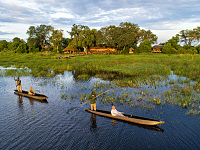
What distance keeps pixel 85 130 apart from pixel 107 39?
76.9 metres

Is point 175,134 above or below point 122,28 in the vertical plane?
below

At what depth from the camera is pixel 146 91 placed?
840 inches

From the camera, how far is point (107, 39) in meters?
85.4

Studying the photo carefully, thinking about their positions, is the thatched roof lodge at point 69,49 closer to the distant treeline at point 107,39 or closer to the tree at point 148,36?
the distant treeline at point 107,39

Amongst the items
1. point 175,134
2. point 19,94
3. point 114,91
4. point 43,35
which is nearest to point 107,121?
point 175,134

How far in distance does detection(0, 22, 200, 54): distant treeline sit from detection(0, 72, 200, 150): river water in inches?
2746

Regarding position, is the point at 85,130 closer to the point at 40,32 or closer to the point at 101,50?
the point at 101,50

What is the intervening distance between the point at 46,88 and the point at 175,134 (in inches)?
725

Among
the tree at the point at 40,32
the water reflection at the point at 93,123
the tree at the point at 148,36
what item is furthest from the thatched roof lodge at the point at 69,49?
the water reflection at the point at 93,123

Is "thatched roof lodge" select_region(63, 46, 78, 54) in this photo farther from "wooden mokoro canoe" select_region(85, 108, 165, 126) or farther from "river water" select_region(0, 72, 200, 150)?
"wooden mokoro canoe" select_region(85, 108, 165, 126)

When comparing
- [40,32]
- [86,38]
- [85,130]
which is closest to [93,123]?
[85,130]

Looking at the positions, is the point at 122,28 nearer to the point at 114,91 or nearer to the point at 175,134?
the point at 114,91

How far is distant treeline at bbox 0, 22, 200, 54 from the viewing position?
273ft

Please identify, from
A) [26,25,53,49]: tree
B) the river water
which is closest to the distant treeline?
[26,25,53,49]: tree
